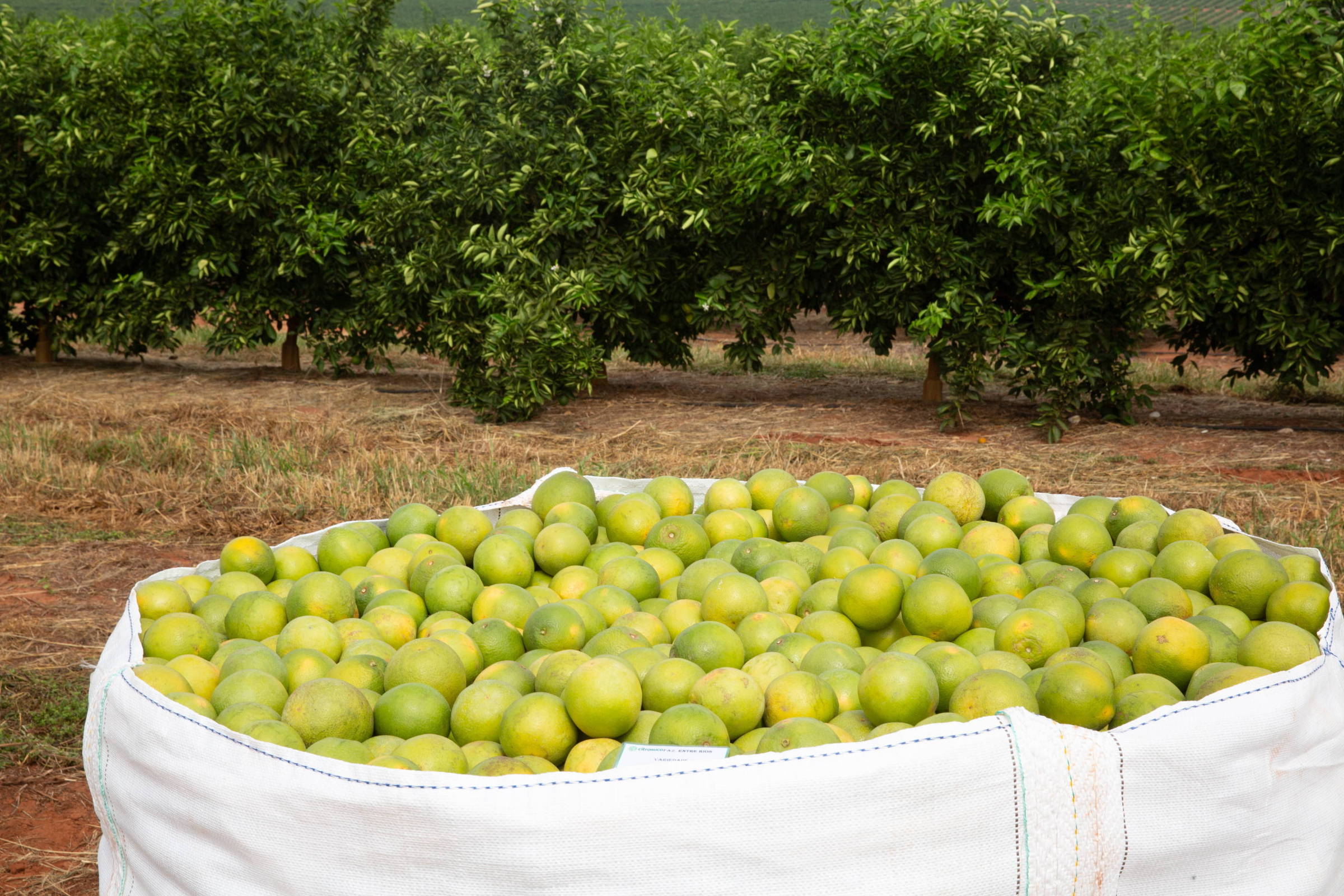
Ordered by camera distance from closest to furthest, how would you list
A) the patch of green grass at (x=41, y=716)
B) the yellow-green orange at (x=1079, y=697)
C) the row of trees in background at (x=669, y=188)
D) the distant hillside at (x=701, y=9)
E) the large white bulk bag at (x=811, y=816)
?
the large white bulk bag at (x=811, y=816) < the yellow-green orange at (x=1079, y=697) < the patch of green grass at (x=41, y=716) < the row of trees in background at (x=669, y=188) < the distant hillside at (x=701, y=9)

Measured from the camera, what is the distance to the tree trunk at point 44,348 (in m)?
12.3

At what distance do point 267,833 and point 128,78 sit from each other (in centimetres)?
1081

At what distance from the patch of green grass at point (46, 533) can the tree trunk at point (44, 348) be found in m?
7.52

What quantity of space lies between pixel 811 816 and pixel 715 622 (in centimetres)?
89

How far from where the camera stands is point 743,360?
8961mm

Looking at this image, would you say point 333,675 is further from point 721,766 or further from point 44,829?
point 44,829

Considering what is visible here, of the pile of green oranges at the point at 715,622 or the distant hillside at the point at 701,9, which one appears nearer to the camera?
the pile of green oranges at the point at 715,622

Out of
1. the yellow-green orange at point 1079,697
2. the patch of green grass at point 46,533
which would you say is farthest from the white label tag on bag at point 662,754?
the patch of green grass at point 46,533

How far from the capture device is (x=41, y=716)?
3.56 metres

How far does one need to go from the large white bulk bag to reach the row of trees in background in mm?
6028

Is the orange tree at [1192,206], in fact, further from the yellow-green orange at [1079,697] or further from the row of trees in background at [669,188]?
the yellow-green orange at [1079,697]

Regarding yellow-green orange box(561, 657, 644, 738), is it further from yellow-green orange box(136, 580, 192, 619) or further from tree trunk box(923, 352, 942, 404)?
tree trunk box(923, 352, 942, 404)

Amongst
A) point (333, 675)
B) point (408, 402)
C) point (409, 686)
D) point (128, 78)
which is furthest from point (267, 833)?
point (128, 78)

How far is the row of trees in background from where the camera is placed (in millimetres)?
7160
